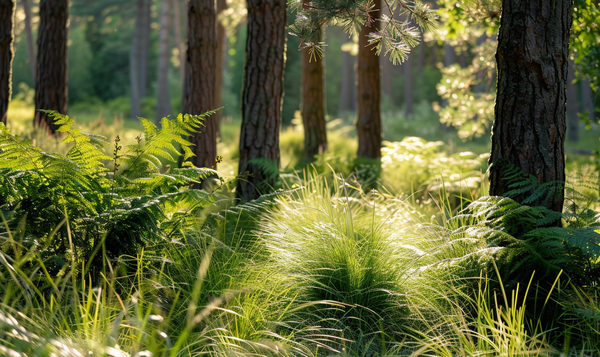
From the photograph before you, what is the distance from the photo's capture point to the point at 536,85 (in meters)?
3.02

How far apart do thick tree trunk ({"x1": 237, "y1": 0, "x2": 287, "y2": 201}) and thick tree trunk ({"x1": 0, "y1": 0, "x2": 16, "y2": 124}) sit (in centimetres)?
322

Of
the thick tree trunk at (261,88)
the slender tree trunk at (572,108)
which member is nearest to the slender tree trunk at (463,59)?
the slender tree trunk at (572,108)

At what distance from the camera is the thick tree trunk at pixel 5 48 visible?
573 cm

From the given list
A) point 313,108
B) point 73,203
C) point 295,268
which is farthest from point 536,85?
Result: point 313,108

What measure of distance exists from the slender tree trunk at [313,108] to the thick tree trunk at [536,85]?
548cm

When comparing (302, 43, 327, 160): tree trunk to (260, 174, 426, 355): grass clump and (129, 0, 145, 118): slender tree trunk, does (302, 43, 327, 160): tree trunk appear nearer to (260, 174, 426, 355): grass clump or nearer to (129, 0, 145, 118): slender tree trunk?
(260, 174, 426, 355): grass clump

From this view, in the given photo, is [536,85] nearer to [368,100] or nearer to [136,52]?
[368,100]

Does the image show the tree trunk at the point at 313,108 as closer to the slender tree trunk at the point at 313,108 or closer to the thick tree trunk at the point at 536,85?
the slender tree trunk at the point at 313,108

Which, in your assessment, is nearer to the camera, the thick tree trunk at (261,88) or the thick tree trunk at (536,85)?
the thick tree trunk at (536,85)

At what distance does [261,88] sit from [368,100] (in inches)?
147

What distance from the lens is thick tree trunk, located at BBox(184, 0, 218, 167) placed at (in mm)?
6035

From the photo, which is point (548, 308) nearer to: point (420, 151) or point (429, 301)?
point (429, 301)

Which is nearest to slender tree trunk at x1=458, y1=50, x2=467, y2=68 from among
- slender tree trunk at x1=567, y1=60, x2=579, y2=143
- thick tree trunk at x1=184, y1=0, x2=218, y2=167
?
slender tree trunk at x1=567, y1=60, x2=579, y2=143

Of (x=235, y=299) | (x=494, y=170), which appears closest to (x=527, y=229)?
(x=494, y=170)
